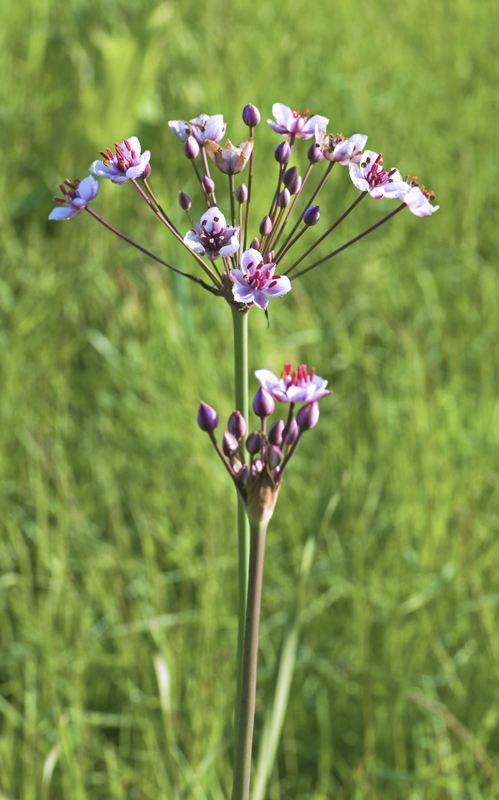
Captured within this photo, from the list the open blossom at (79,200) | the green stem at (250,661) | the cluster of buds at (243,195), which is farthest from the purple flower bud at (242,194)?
the green stem at (250,661)

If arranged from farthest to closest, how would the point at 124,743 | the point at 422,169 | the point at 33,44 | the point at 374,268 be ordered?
the point at 33,44, the point at 422,169, the point at 374,268, the point at 124,743

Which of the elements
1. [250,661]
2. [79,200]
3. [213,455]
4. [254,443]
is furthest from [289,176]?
[213,455]

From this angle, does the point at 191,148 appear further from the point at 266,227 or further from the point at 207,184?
the point at 266,227

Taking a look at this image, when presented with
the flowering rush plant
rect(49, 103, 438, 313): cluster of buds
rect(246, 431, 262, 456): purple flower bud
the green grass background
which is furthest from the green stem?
rect(49, 103, 438, 313): cluster of buds

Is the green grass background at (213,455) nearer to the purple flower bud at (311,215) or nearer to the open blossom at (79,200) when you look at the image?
the purple flower bud at (311,215)

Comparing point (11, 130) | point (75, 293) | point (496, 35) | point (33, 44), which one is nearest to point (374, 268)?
point (75, 293)

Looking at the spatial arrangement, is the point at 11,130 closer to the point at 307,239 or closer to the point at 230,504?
the point at 307,239
